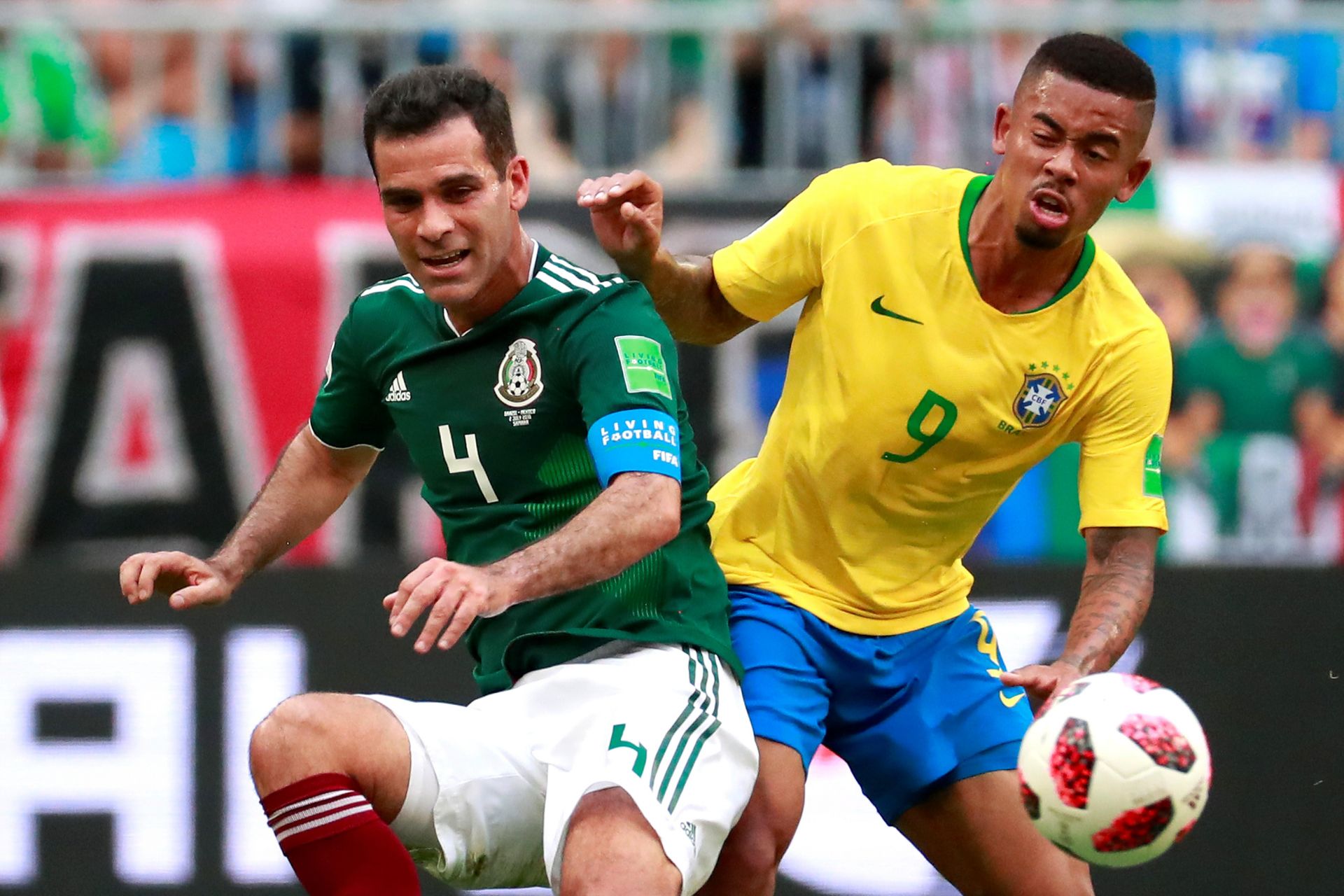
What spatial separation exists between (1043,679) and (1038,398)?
81 centimetres

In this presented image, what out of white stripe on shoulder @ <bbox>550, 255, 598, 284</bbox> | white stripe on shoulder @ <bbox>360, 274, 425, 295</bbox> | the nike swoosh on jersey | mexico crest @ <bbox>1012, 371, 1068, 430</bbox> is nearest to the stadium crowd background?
the nike swoosh on jersey

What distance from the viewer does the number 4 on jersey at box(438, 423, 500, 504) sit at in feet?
14.1

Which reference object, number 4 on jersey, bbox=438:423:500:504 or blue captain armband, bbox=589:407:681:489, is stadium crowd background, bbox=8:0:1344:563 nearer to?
number 4 on jersey, bbox=438:423:500:504

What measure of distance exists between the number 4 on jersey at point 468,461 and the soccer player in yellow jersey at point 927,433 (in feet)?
2.10

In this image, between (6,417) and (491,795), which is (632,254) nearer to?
(491,795)

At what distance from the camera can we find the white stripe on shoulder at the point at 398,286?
4441 mm

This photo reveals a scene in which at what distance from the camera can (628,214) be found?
4496 mm

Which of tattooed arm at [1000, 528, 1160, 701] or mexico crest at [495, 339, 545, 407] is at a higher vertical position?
mexico crest at [495, 339, 545, 407]

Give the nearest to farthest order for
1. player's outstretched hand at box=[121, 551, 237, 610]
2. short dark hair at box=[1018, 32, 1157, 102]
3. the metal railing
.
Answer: player's outstretched hand at box=[121, 551, 237, 610]
short dark hair at box=[1018, 32, 1157, 102]
the metal railing

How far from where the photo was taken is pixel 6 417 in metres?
7.96

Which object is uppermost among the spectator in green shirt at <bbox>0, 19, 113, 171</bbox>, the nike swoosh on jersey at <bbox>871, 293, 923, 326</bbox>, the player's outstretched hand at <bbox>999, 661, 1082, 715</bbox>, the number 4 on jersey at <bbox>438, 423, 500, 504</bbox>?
the spectator in green shirt at <bbox>0, 19, 113, 171</bbox>

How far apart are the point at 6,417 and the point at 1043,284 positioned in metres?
4.81

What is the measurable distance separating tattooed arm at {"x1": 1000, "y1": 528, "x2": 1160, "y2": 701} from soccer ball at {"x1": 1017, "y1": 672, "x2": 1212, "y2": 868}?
69mm

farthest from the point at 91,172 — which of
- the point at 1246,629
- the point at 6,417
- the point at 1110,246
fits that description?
the point at 1246,629
